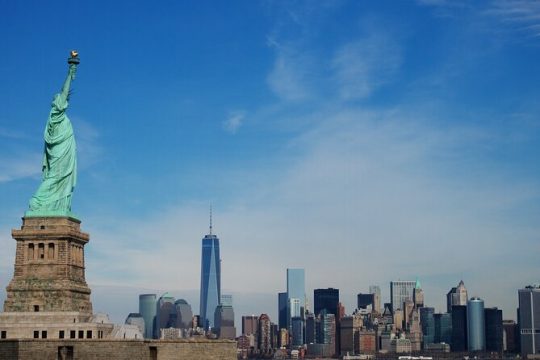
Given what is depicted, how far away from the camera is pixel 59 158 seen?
8094 centimetres

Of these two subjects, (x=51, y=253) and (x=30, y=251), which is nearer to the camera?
(x=51, y=253)

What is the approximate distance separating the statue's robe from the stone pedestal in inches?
109

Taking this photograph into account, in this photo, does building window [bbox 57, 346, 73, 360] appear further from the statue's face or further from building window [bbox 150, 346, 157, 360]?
the statue's face

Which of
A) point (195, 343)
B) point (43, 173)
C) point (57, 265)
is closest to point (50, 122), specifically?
point (43, 173)

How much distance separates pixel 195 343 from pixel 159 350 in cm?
274

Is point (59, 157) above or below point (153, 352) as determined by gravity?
above

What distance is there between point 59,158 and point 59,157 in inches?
3.3

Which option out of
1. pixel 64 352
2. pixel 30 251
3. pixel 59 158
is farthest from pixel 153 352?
pixel 59 158

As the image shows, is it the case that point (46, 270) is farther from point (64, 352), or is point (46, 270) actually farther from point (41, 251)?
point (64, 352)

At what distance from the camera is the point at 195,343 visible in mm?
69000

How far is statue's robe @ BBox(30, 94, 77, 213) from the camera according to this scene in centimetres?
8012

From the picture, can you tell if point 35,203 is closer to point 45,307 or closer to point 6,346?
point 45,307

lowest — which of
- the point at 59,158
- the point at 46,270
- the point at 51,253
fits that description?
the point at 46,270

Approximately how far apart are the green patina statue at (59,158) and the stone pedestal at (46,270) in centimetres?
204
